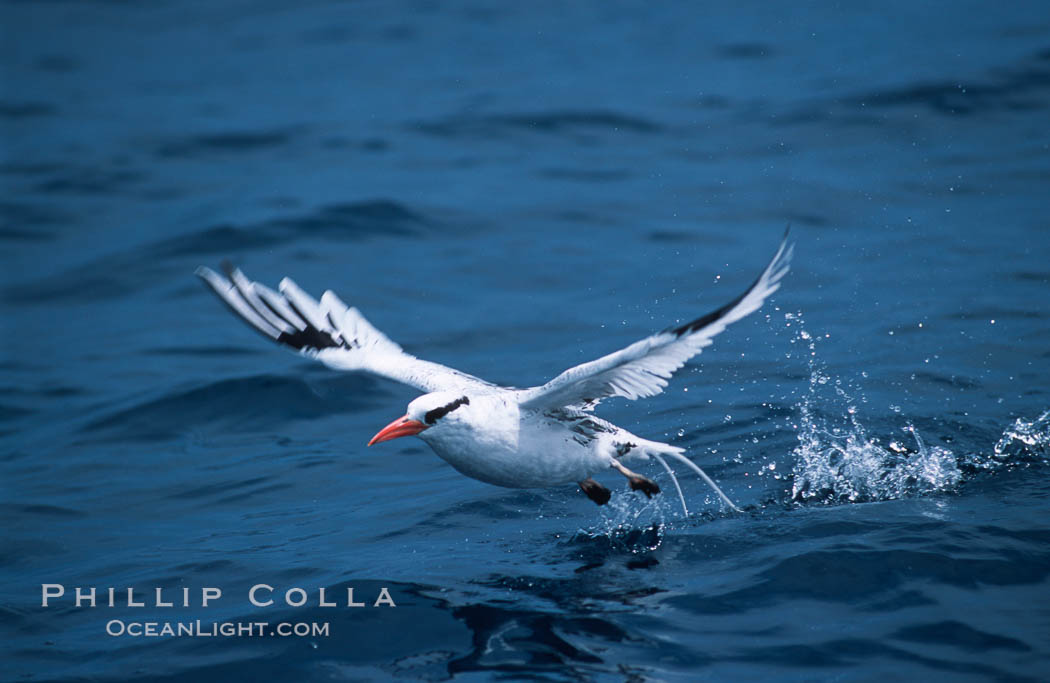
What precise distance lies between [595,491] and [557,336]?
192 inches

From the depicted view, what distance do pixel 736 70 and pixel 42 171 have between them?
14.1 metres

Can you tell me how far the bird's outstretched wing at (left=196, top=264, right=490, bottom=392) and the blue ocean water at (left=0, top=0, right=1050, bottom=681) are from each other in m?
1.28

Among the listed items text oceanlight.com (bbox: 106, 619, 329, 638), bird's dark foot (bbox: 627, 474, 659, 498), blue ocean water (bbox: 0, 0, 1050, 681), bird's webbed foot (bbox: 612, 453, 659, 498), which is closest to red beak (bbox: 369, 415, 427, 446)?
blue ocean water (bbox: 0, 0, 1050, 681)

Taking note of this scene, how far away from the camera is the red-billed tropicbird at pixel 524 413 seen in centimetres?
754

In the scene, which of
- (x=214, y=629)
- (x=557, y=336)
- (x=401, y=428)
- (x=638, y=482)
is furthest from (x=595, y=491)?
(x=557, y=336)

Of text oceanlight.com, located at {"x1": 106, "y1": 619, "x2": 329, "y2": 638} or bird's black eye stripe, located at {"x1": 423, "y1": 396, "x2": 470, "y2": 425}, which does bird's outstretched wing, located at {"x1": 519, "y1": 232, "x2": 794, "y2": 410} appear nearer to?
bird's black eye stripe, located at {"x1": 423, "y1": 396, "x2": 470, "y2": 425}

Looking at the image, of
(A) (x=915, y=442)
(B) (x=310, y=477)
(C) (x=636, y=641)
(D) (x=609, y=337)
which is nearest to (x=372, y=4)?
(D) (x=609, y=337)

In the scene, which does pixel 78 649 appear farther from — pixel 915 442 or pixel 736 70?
pixel 736 70

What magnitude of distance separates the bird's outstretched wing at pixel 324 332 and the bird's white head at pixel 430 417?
0.80 meters

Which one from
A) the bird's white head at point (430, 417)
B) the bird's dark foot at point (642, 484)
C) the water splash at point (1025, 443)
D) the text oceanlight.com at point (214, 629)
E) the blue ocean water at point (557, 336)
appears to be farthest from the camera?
the water splash at point (1025, 443)

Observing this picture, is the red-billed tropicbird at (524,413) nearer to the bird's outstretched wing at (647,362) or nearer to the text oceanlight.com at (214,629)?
the bird's outstretched wing at (647,362)

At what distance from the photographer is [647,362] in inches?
288

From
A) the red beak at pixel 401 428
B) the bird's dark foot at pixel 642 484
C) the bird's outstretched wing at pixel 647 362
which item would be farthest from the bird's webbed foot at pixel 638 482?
A: the red beak at pixel 401 428

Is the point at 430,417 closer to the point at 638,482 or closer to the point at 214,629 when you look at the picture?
the point at 638,482
